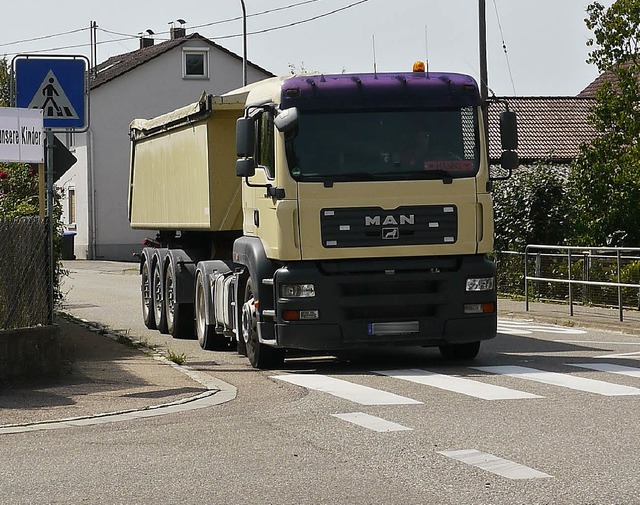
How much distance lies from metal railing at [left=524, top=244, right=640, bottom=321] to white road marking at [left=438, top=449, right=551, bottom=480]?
41.4 feet

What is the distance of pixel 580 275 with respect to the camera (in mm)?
23672

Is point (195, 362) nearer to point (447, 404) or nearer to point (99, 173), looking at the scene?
point (447, 404)

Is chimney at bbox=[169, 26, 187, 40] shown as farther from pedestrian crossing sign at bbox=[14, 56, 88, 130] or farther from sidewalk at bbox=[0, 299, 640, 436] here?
pedestrian crossing sign at bbox=[14, 56, 88, 130]

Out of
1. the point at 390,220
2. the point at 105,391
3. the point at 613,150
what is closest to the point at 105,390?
the point at 105,391

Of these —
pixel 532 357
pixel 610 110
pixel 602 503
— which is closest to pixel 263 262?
pixel 532 357

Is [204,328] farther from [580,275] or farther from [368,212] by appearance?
[580,275]

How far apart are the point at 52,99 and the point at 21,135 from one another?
44.2 inches

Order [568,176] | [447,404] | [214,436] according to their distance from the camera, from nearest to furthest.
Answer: [214,436]
[447,404]
[568,176]

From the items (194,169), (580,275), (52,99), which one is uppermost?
(52,99)

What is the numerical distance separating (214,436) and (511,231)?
1991cm

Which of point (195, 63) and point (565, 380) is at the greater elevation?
point (195, 63)

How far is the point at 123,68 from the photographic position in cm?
6075

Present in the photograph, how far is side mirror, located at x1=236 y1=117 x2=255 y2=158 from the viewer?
15.2 meters

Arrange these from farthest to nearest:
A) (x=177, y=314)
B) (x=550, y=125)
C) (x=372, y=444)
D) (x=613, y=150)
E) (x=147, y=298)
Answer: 1. (x=550, y=125)
2. (x=613, y=150)
3. (x=147, y=298)
4. (x=177, y=314)
5. (x=372, y=444)
